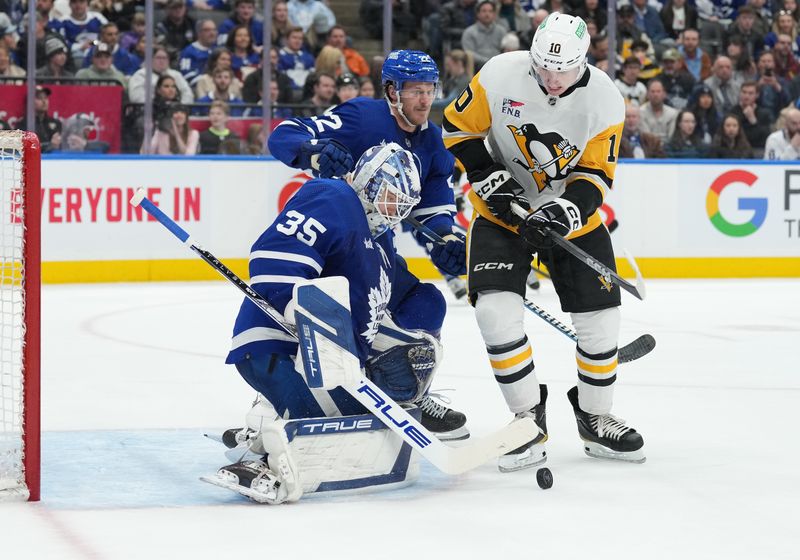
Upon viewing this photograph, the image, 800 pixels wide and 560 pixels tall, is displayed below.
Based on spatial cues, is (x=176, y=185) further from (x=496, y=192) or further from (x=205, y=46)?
(x=496, y=192)

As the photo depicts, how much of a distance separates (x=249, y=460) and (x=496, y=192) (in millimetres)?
919

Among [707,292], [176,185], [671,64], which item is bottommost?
[707,292]

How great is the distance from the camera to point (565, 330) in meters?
3.73

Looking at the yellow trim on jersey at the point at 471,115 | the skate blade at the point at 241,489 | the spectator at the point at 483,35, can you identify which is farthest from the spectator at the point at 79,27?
the skate blade at the point at 241,489

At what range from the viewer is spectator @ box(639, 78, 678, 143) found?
8469 mm

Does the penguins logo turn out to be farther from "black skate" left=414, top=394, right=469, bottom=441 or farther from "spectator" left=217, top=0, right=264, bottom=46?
"spectator" left=217, top=0, right=264, bottom=46

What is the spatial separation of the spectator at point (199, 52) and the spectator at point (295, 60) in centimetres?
41

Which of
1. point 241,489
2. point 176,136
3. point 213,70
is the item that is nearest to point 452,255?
point 241,489

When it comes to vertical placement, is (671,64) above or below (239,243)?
above

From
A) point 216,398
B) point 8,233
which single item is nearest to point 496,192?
point 216,398

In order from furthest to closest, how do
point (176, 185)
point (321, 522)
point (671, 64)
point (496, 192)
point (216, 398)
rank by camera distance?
point (671, 64), point (176, 185), point (216, 398), point (496, 192), point (321, 522)

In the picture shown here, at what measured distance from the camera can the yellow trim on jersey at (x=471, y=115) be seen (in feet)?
11.4

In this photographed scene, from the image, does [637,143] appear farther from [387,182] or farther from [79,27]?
[387,182]

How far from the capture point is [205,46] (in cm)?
784
